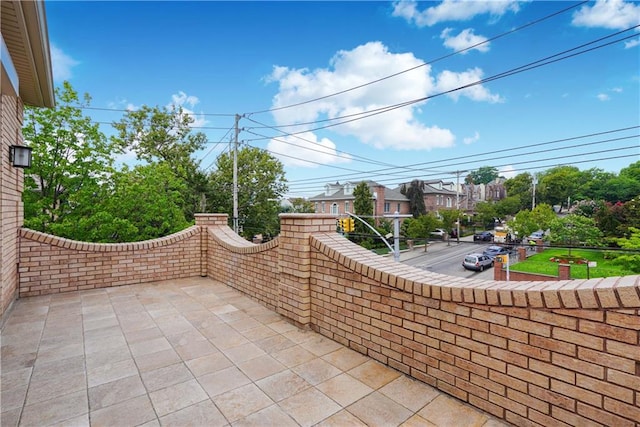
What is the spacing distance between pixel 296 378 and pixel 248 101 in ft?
65.4

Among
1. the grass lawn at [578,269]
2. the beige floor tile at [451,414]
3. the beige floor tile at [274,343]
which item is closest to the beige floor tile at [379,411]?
the beige floor tile at [451,414]

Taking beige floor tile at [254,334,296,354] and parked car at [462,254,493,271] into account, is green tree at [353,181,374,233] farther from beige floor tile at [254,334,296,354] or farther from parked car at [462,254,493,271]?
beige floor tile at [254,334,296,354]

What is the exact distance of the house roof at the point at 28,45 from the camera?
3062 mm

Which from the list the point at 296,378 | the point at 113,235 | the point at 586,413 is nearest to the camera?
the point at 586,413

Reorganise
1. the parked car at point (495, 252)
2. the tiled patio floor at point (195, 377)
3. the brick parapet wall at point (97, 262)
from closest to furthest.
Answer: the tiled patio floor at point (195, 377) → the brick parapet wall at point (97, 262) → the parked car at point (495, 252)

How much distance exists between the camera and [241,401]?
7.29 ft

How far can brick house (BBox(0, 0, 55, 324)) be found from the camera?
3188 millimetres

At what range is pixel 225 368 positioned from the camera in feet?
8.89

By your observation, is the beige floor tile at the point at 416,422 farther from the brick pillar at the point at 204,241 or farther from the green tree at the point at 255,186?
the green tree at the point at 255,186

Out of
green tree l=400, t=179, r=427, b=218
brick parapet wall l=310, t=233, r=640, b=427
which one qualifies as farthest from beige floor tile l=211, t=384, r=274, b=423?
green tree l=400, t=179, r=427, b=218

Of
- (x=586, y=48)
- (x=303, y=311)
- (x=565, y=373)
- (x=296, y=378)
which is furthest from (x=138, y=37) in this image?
(x=586, y=48)

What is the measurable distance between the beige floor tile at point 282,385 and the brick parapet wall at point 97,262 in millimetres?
4466

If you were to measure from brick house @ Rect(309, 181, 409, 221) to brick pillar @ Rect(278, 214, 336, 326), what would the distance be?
101 feet

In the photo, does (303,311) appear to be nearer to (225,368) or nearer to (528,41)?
(225,368)
